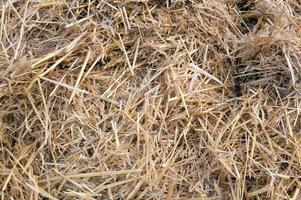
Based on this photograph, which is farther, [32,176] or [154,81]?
[154,81]

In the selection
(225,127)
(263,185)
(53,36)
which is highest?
(53,36)

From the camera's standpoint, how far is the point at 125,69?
175 cm

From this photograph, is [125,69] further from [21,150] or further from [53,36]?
[21,150]

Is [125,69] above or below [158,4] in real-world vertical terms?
below

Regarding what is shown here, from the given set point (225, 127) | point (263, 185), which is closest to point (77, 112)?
point (225, 127)

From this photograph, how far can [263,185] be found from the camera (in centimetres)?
163

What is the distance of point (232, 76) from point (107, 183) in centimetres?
59

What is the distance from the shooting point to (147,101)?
169cm

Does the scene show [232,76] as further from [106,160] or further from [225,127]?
[106,160]

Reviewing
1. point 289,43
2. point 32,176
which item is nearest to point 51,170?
point 32,176

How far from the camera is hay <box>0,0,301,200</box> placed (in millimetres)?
1606

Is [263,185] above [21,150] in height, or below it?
below

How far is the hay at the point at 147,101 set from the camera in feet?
5.27

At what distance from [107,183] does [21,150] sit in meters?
→ 0.29
